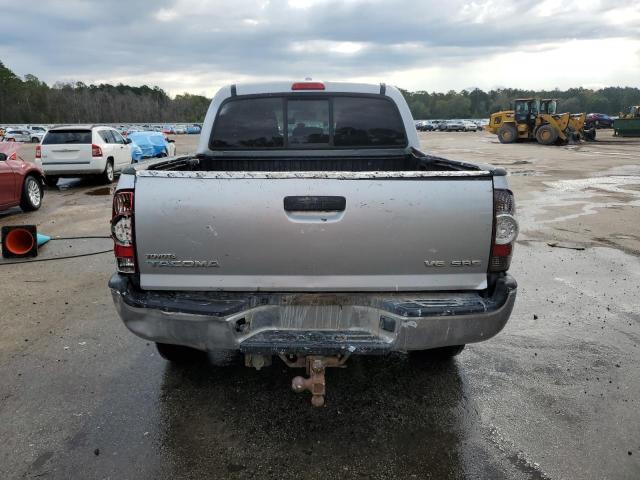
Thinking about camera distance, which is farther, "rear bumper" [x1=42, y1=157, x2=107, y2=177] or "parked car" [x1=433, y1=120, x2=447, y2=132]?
"parked car" [x1=433, y1=120, x2=447, y2=132]

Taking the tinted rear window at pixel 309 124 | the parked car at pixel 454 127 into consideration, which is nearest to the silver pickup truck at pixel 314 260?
the tinted rear window at pixel 309 124

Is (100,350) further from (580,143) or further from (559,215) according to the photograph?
(580,143)

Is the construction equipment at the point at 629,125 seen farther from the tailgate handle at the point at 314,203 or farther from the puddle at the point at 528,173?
the tailgate handle at the point at 314,203

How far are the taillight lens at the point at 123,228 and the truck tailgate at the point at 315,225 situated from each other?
2.3 inches

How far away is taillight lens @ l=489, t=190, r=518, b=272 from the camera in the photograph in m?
2.71

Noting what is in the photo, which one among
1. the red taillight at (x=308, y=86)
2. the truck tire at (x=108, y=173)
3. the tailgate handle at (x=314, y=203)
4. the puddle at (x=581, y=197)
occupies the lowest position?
the puddle at (x=581, y=197)

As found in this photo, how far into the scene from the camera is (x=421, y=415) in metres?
3.25

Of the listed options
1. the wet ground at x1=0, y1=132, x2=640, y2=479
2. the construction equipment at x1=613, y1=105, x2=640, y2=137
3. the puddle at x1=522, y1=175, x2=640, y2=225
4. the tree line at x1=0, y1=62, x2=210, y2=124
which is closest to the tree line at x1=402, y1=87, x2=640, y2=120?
the tree line at x1=0, y1=62, x2=210, y2=124

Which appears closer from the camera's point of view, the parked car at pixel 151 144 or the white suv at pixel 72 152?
the white suv at pixel 72 152

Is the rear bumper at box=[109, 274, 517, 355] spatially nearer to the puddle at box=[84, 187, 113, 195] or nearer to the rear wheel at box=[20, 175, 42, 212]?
the rear wheel at box=[20, 175, 42, 212]

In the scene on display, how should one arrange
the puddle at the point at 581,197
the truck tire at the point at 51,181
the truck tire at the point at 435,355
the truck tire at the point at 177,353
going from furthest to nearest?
the truck tire at the point at 51,181, the puddle at the point at 581,197, the truck tire at the point at 435,355, the truck tire at the point at 177,353

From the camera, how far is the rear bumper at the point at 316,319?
8.75 feet

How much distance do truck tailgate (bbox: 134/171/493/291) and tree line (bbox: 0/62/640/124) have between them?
121 metres

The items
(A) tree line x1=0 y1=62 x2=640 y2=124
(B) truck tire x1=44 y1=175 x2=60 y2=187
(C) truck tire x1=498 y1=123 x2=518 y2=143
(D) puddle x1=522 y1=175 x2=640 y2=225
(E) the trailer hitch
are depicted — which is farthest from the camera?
(A) tree line x1=0 y1=62 x2=640 y2=124
